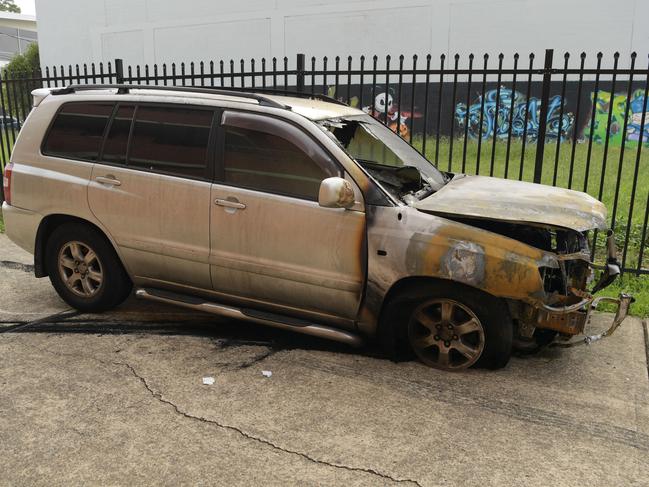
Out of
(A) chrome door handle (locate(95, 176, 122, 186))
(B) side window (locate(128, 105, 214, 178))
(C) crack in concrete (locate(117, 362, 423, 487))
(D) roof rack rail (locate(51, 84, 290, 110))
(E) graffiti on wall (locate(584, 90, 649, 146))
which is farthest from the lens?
(E) graffiti on wall (locate(584, 90, 649, 146))

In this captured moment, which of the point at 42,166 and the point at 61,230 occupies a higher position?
the point at 42,166

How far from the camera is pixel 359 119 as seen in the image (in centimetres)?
483

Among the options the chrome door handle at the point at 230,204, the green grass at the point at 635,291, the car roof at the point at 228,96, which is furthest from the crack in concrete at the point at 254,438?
the green grass at the point at 635,291

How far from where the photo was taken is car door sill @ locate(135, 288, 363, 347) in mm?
4145

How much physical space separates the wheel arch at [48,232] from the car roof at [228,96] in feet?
Result: 3.42

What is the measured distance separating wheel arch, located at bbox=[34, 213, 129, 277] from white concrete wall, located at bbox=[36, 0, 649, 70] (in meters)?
20.3

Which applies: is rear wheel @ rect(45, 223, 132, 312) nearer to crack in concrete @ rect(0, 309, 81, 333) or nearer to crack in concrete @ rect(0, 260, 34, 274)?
crack in concrete @ rect(0, 309, 81, 333)

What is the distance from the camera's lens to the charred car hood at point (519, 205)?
12.5 ft

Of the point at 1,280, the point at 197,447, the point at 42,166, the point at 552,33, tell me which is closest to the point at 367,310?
the point at 197,447

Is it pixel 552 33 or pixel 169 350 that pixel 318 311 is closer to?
pixel 169 350

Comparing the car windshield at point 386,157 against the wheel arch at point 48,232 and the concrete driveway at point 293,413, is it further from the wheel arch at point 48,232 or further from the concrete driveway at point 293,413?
the wheel arch at point 48,232

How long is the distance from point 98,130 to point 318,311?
2.37 meters

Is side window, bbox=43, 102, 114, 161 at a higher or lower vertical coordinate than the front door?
higher

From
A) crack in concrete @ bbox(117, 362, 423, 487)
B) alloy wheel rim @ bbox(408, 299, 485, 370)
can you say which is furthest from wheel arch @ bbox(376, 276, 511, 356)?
crack in concrete @ bbox(117, 362, 423, 487)
